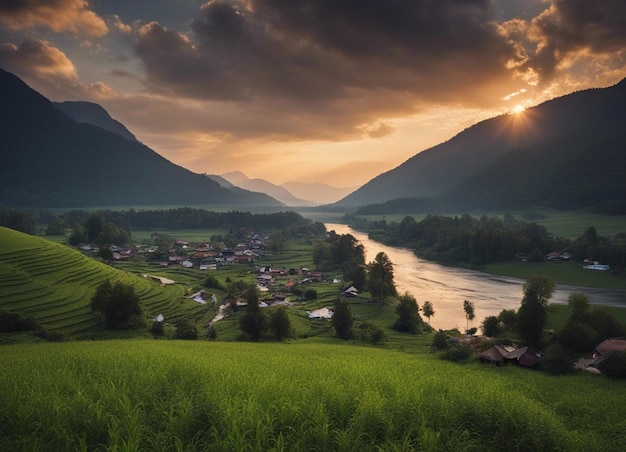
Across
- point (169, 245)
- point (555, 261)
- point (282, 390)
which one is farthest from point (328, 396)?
point (169, 245)

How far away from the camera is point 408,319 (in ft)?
178

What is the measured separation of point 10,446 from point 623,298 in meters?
90.1

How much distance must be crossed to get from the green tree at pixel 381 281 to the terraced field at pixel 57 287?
108 ft

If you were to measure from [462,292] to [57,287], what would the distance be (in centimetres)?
→ 7374

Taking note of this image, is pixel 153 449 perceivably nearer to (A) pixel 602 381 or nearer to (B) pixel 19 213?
(A) pixel 602 381

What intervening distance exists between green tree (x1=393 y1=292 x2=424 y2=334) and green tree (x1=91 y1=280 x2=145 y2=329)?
36791 mm

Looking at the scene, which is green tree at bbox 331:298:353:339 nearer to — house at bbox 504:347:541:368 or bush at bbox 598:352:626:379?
house at bbox 504:347:541:368

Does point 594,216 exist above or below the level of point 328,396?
above

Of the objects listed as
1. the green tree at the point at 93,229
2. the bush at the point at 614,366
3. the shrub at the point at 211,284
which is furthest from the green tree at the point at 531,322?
the green tree at the point at 93,229

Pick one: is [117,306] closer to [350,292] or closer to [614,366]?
[350,292]

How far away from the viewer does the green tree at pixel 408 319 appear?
176ft

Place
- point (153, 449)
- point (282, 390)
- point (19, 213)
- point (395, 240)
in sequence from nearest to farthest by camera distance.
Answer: point (153, 449) < point (282, 390) < point (19, 213) < point (395, 240)

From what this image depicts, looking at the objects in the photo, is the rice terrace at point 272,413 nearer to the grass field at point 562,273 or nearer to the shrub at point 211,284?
the shrub at point 211,284

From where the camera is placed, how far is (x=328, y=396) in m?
10.9
